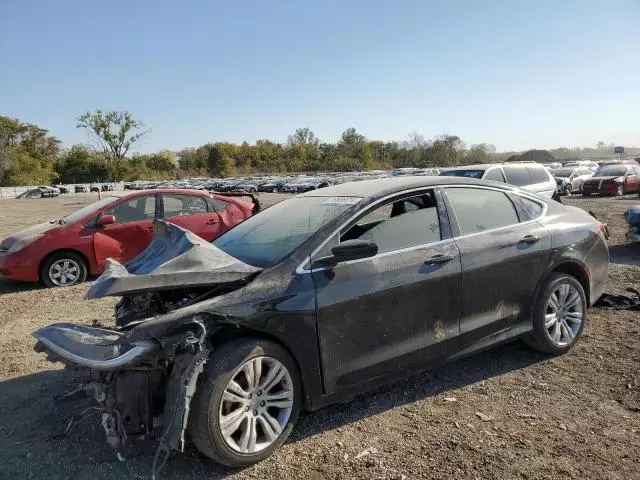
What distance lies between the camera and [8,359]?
4926mm

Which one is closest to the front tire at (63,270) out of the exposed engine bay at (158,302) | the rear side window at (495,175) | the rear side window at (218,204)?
the rear side window at (218,204)

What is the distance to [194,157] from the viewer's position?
107125mm

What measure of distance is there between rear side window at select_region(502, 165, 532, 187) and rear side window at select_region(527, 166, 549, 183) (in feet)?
0.49

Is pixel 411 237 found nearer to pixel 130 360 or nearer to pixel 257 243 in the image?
pixel 257 243

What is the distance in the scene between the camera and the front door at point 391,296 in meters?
3.29

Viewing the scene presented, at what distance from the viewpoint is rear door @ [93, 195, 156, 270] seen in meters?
8.17

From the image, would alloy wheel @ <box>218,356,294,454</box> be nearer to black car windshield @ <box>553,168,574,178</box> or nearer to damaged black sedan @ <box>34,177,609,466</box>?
damaged black sedan @ <box>34,177,609,466</box>

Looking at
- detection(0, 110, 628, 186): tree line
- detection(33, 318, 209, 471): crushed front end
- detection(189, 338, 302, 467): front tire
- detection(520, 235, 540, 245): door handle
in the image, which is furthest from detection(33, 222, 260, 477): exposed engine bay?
detection(0, 110, 628, 186): tree line

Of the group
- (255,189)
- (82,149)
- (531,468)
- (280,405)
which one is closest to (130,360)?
(280,405)

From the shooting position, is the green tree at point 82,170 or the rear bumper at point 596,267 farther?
the green tree at point 82,170

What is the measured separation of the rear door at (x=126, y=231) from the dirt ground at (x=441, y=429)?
352 cm

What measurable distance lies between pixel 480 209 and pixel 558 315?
123 centimetres

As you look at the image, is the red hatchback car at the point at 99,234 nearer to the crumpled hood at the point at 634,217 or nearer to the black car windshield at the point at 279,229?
the black car windshield at the point at 279,229

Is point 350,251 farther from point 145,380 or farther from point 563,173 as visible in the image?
point 563,173
